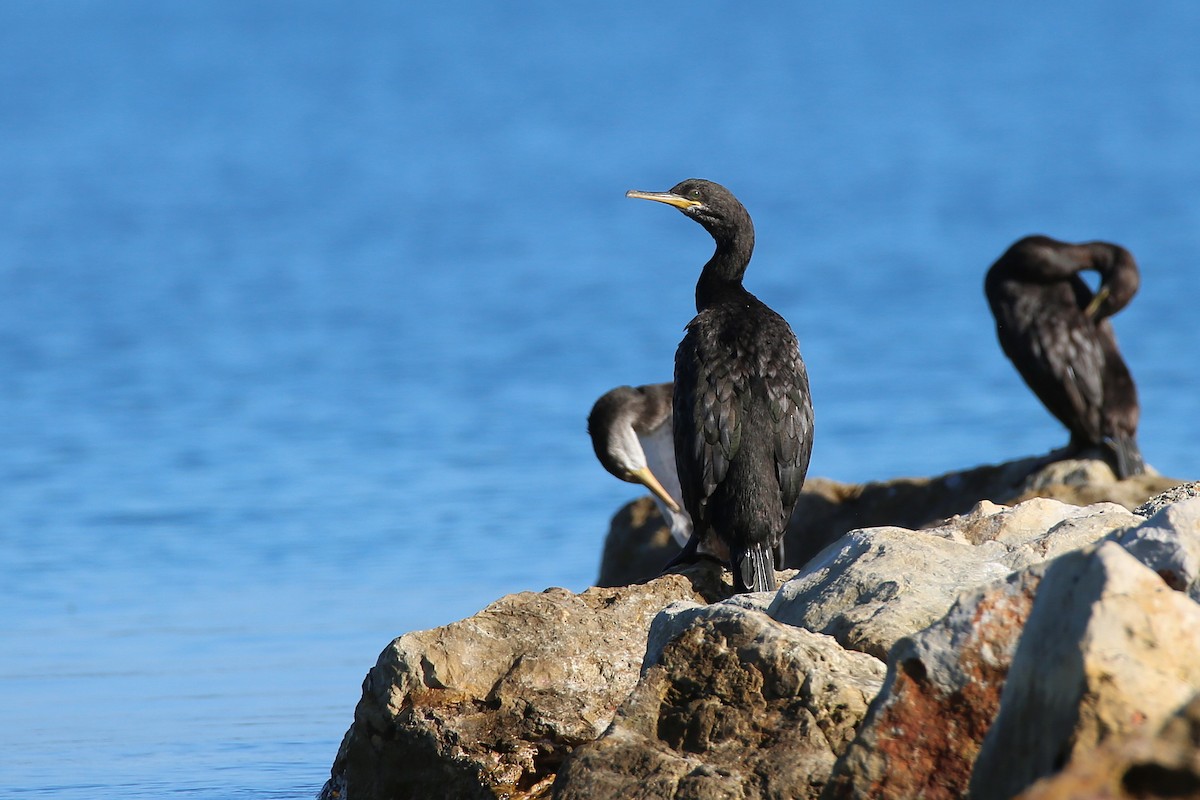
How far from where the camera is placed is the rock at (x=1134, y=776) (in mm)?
2016

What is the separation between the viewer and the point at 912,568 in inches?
156

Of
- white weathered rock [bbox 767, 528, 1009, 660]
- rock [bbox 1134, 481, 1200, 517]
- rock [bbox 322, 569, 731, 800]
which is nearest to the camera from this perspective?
white weathered rock [bbox 767, 528, 1009, 660]

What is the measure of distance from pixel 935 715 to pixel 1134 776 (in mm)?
975

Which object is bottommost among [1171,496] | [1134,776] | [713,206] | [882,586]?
[1134,776]

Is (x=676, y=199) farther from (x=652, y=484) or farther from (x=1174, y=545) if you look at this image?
(x=1174, y=545)

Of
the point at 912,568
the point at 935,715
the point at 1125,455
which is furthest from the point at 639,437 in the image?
the point at 935,715

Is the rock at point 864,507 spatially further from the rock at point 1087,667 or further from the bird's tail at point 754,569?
the rock at point 1087,667

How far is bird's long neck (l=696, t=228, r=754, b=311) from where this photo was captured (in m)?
6.54

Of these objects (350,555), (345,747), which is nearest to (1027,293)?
(350,555)

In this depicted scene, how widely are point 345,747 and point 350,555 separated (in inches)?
210

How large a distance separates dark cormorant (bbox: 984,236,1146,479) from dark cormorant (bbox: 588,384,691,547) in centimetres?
298

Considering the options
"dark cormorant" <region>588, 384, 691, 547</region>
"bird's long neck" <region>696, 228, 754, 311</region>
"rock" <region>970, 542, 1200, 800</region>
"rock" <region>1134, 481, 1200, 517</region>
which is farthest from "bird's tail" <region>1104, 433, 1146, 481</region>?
"rock" <region>970, 542, 1200, 800</region>

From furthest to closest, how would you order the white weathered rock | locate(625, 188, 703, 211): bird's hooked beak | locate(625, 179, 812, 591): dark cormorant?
locate(625, 188, 703, 211): bird's hooked beak
locate(625, 179, 812, 591): dark cormorant
the white weathered rock

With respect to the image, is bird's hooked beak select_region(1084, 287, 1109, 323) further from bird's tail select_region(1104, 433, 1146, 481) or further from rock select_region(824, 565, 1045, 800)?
rock select_region(824, 565, 1045, 800)
